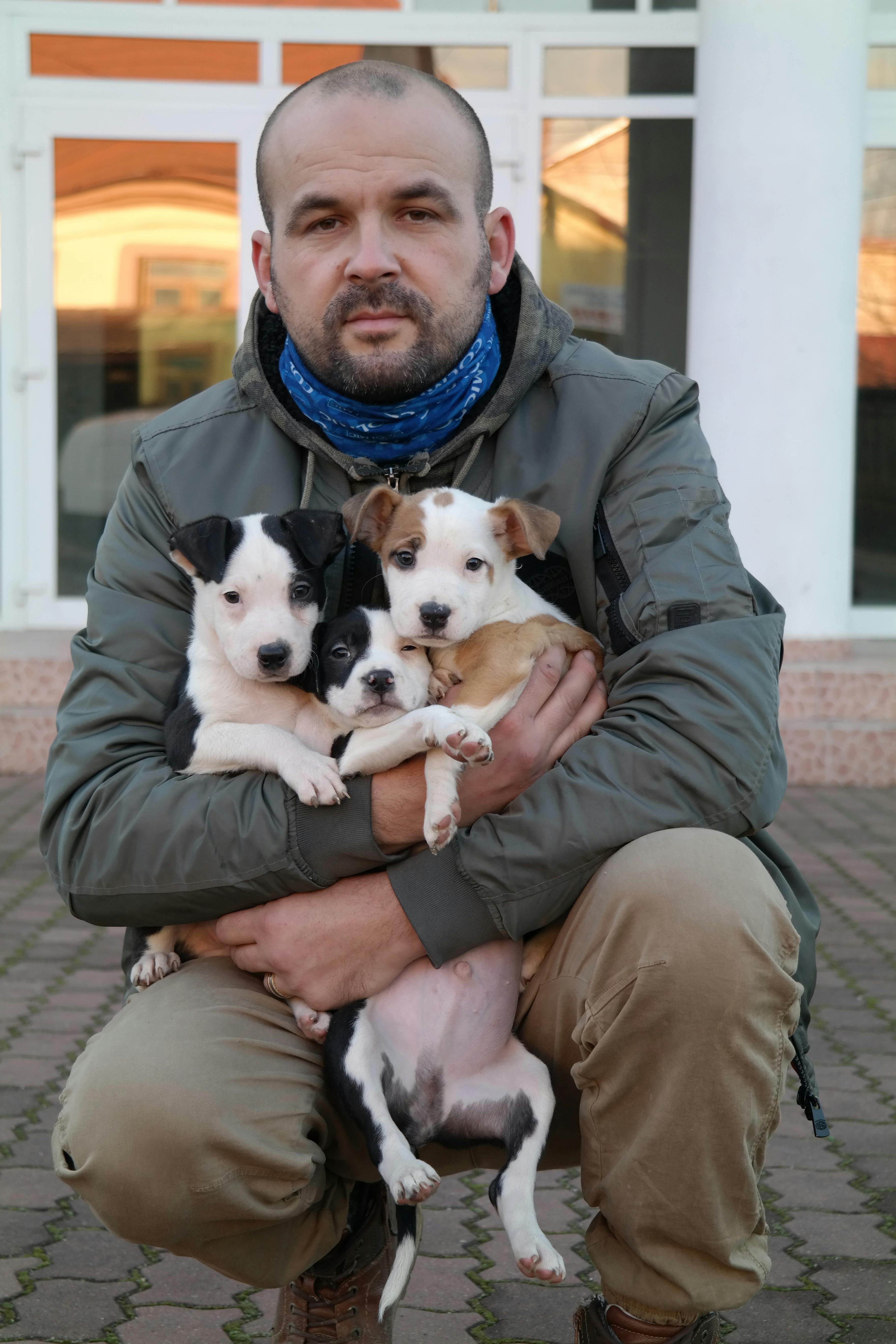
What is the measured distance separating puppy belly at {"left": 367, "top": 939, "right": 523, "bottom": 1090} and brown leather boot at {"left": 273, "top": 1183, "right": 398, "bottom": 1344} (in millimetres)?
380

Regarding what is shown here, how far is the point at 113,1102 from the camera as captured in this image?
8.95ft

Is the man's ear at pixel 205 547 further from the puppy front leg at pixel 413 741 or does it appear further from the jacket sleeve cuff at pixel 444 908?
the jacket sleeve cuff at pixel 444 908

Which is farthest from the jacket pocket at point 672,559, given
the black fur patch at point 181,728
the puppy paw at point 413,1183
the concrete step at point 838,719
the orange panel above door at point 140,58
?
the orange panel above door at point 140,58

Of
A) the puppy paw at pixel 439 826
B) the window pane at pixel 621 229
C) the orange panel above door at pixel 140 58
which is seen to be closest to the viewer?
the puppy paw at pixel 439 826

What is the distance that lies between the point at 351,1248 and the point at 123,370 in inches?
299

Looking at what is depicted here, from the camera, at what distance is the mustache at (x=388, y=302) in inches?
133

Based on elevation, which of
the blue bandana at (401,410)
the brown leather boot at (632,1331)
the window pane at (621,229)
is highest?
the window pane at (621,229)

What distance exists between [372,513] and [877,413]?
746 cm

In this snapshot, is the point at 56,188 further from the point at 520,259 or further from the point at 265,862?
the point at 265,862

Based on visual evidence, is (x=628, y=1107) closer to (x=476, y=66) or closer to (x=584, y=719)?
(x=584, y=719)

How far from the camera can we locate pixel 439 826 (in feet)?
9.62

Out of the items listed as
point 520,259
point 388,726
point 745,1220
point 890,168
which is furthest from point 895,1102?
point 890,168

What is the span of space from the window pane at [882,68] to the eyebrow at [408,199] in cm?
717

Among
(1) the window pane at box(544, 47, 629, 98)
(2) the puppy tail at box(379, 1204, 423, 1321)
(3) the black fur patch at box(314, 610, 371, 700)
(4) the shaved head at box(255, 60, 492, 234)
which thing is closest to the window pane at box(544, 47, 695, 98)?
(1) the window pane at box(544, 47, 629, 98)
